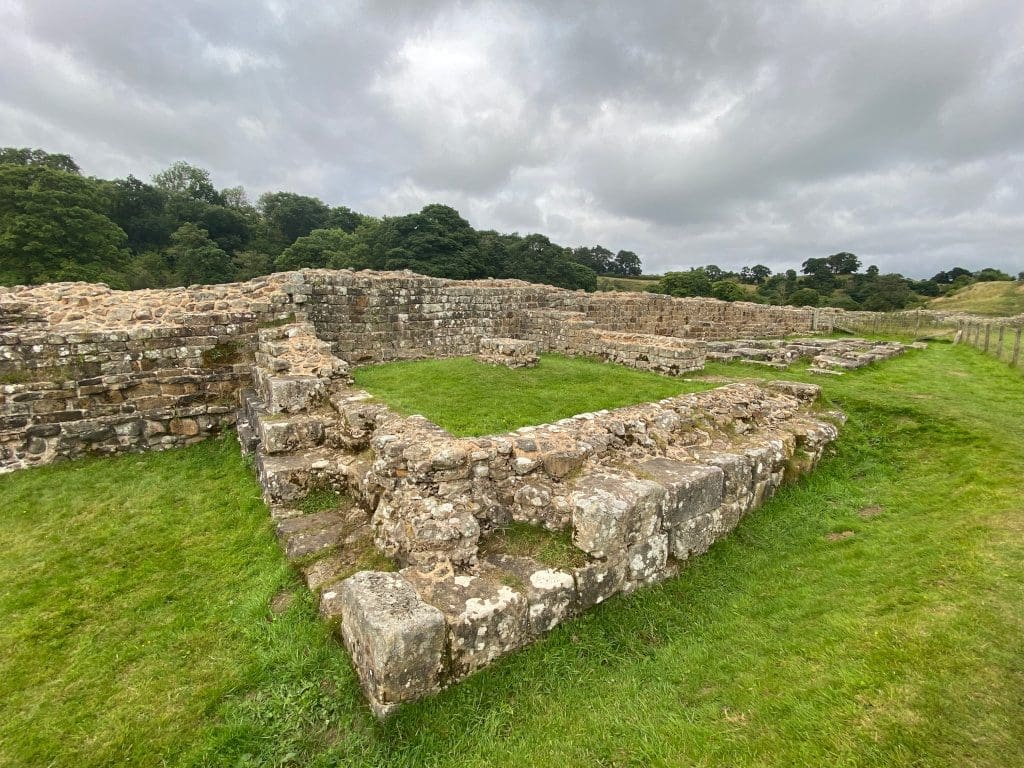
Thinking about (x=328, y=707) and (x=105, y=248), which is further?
(x=105, y=248)

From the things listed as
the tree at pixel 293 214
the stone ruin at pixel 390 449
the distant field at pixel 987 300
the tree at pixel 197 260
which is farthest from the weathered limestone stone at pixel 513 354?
the tree at pixel 293 214

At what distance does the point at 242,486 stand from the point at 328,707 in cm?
404

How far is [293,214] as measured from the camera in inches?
2281

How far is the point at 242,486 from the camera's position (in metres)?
5.96

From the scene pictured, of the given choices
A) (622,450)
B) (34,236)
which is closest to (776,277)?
(622,450)

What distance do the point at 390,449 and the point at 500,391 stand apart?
10.4 feet

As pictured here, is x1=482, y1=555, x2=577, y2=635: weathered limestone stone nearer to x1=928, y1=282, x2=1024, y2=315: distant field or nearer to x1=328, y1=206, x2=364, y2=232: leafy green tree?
x1=928, y1=282, x2=1024, y2=315: distant field

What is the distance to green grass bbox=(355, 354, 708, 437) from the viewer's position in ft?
18.6

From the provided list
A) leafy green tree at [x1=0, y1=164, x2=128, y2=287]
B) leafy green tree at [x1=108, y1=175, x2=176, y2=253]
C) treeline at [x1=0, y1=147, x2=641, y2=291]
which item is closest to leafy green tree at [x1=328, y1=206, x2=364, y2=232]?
treeline at [x1=0, y1=147, x2=641, y2=291]

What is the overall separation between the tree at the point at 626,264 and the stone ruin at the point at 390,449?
86.5 m

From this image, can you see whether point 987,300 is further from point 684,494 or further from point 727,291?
point 684,494

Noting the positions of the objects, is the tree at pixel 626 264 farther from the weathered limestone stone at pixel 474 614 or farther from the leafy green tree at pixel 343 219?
the weathered limestone stone at pixel 474 614

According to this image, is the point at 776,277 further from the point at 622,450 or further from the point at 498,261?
the point at 622,450

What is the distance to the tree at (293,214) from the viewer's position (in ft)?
189
